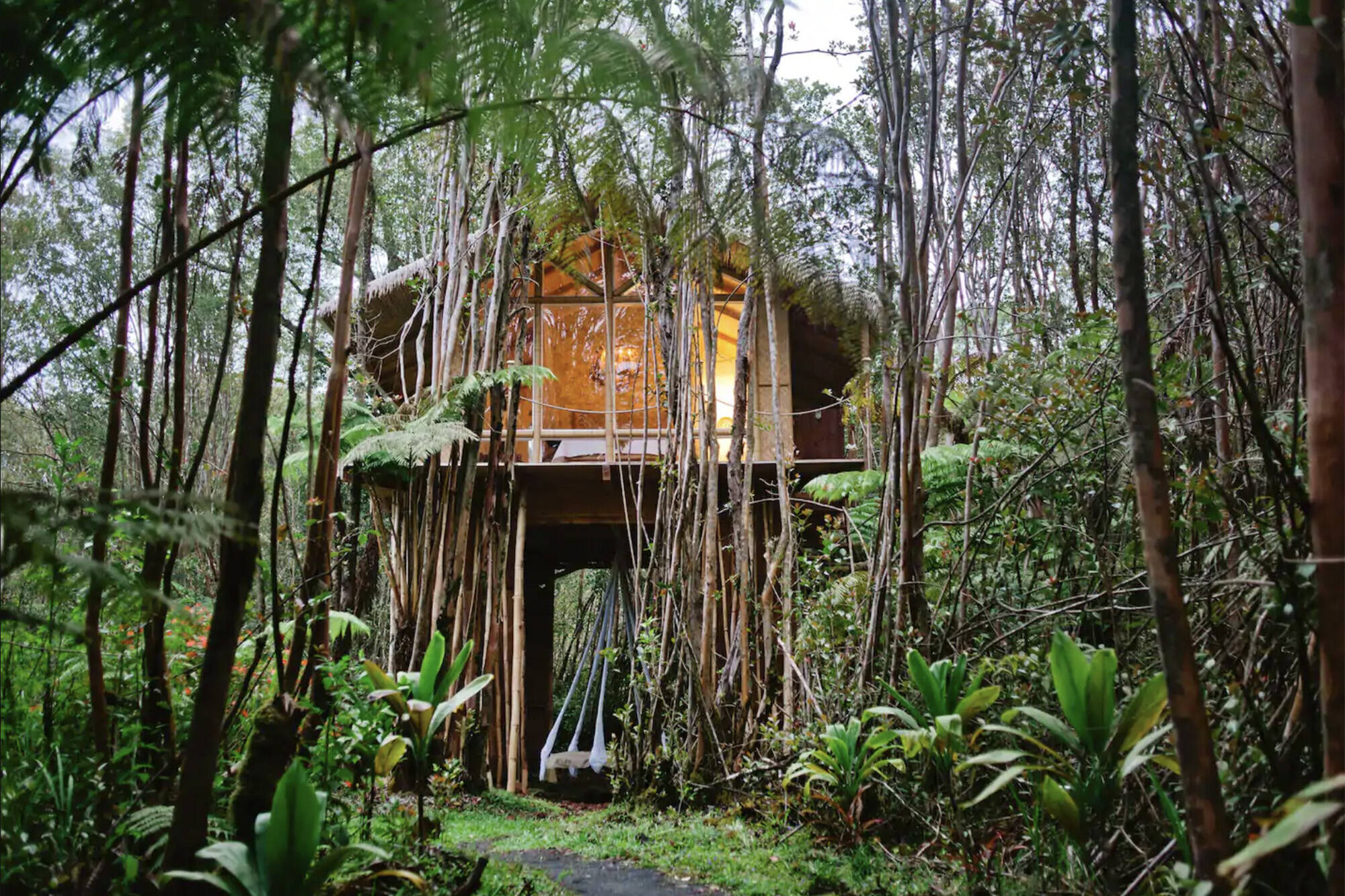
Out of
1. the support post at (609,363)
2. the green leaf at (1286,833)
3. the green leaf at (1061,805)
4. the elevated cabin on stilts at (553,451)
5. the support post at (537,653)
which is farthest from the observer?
the support post at (537,653)

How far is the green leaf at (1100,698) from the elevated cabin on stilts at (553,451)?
1.67 metres

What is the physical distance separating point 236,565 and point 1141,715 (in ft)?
5.63

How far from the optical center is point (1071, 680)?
1922 mm

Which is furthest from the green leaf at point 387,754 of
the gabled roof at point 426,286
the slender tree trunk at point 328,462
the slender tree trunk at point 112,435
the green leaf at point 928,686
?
the gabled roof at point 426,286

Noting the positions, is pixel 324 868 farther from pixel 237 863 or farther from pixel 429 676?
pixel 429 676

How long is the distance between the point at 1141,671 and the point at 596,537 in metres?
6.22

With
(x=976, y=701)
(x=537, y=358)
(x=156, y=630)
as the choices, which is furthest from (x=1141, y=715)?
(x=537, y=358)

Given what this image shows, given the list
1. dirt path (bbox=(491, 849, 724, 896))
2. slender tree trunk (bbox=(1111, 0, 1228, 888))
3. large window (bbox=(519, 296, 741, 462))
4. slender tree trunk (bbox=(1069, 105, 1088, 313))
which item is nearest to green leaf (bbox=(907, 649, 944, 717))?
dirt path (bbox=(491, 849, 724, 896))

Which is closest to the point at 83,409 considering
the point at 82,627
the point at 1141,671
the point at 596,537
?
the point at 596,537

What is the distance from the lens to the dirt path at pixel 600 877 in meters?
2.64

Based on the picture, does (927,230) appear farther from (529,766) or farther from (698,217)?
(529,766)

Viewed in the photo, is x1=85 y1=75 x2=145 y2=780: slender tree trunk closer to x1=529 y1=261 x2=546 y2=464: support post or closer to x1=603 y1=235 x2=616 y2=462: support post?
x1=603 y1=235 x2=616 y2=462: support post

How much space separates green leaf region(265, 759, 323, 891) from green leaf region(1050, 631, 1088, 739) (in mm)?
1487

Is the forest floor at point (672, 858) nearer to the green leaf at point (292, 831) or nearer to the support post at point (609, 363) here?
the green leaf at point (292, 831)
